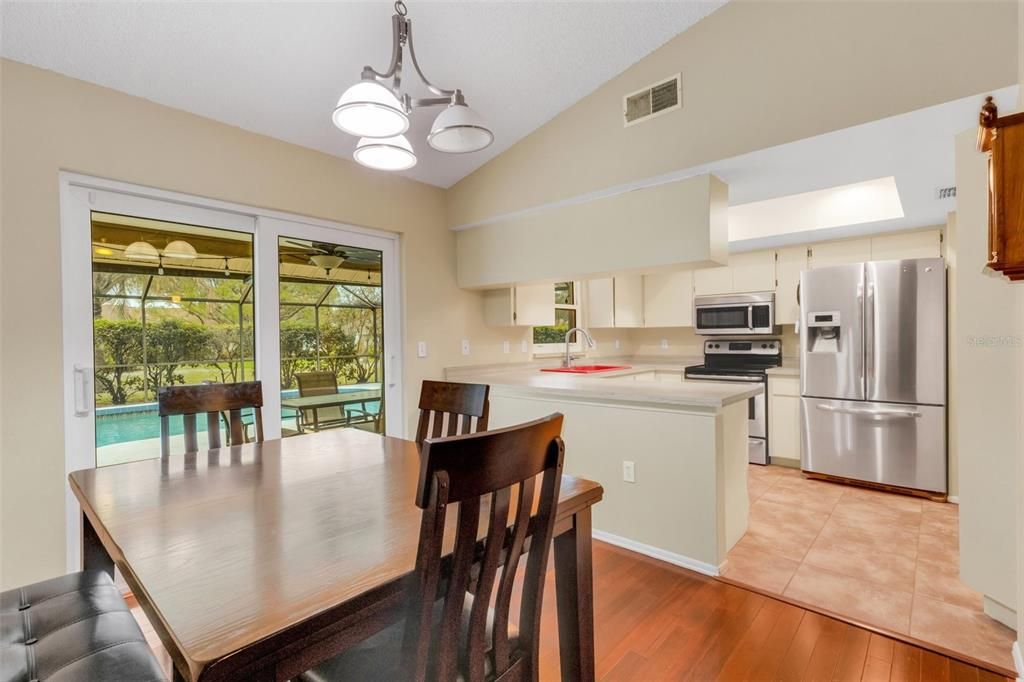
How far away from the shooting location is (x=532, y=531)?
1.07 meters

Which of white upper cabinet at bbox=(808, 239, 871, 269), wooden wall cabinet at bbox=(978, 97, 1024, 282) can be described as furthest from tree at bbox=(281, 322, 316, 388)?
white upper cabinet at bbox=(808, 239, 871, 269)

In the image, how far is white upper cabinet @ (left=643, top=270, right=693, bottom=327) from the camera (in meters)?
4.84

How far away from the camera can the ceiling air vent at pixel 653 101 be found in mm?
2337

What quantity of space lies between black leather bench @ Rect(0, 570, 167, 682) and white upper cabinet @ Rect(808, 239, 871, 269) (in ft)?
15.4

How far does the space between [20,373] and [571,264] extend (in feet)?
8.84

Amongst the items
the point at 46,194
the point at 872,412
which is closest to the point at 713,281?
the point at 872,412

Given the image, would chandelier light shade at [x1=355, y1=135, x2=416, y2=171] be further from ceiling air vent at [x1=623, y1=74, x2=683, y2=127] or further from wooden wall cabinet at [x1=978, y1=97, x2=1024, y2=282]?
wooden wall cabinet at [x1=978, y1=97, x2=1024, y2=282]

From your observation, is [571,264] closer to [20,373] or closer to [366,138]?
[366,138]

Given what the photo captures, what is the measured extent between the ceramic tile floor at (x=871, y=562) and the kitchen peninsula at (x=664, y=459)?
0.25 metres

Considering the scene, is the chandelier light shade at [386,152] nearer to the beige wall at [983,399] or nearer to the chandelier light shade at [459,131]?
the chandelier light shade at [459,131]

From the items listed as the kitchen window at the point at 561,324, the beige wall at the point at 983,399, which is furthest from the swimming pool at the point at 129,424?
the beige wall at the point at 983,399

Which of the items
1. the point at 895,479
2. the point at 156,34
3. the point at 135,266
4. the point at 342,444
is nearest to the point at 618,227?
the point at 342,444

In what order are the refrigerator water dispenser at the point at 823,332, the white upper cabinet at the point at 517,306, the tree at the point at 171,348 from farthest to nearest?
the white upper cabinet at the point at 517,306 < the refrigerator water dispenser at the point at 823,332 < the tree at the point at 171,348

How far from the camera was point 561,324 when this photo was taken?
15.7ft
